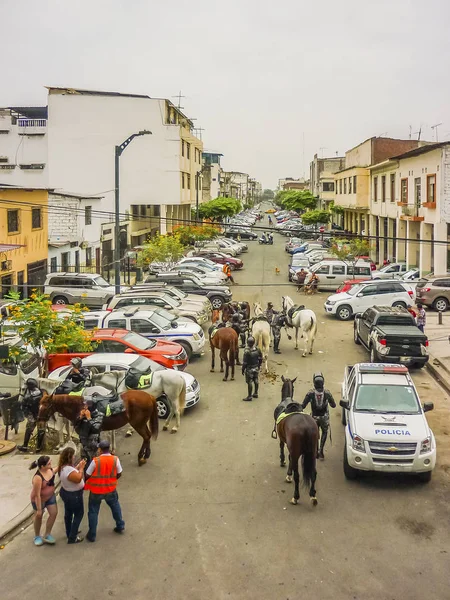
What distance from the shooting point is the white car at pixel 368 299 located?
27.7 m

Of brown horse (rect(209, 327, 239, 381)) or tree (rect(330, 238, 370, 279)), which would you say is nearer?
brown horse (rect(209, 327, 239, 381))

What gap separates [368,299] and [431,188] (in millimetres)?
12840

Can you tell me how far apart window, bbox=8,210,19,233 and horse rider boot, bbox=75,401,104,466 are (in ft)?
65.7

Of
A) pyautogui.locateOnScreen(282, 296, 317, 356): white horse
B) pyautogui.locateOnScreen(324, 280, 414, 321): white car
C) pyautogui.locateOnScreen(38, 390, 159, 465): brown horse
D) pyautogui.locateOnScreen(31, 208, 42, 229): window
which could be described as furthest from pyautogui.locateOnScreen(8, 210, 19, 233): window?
pyautogui.locateOnScreen(38, 390, 159, 465): brown horse

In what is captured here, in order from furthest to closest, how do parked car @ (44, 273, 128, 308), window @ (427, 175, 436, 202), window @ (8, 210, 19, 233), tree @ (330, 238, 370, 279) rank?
tree @ (330, 238, 370, 279), window @ (427, 175, 436, 202), parked car @ (44, 273, 128, 308), window @ (8, 210, 19, 233)

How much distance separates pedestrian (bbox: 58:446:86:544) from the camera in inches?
347

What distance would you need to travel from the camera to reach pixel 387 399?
12164 mm

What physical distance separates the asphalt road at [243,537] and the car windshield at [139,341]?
3911mm

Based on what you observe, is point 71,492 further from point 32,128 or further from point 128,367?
point 32,128

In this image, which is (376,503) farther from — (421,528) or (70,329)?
(70,329)

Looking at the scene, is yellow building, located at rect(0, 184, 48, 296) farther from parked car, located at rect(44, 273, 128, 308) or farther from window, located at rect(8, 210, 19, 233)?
parked car, located at rect(44, 273, 128, 308)

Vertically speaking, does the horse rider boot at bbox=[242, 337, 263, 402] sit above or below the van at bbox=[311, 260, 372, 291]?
below

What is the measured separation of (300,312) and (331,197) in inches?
3016

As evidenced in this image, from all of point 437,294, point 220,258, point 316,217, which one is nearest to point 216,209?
point 316,217
